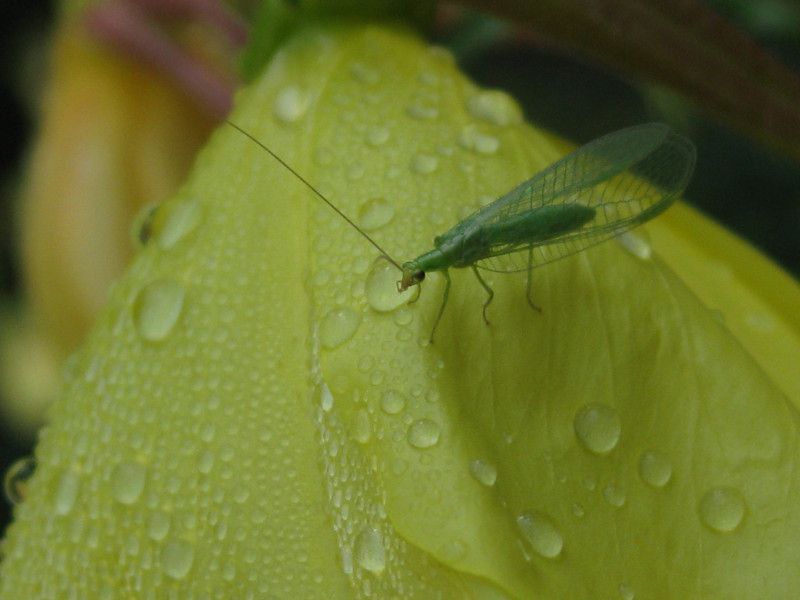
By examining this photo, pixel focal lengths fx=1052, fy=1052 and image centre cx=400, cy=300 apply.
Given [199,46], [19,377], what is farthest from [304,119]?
[19,377]

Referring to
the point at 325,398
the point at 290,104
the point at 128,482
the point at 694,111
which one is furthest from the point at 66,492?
the point at 694,111

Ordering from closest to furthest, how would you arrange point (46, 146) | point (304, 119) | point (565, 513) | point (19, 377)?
point (565, 513), point (304, 119), point (46, 146), point (19, 377)

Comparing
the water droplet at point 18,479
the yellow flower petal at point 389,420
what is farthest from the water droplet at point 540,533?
the water droplet at point 18,479

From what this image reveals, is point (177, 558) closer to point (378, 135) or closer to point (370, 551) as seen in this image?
point (370, 551)

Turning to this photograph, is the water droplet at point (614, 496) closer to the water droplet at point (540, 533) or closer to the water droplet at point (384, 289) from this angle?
the water droplet at point (540, 533)

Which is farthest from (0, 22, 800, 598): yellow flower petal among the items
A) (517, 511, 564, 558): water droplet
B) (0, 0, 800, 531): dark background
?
(0, 0, 800, 531): dark background

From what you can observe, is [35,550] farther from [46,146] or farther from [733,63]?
[46,146]

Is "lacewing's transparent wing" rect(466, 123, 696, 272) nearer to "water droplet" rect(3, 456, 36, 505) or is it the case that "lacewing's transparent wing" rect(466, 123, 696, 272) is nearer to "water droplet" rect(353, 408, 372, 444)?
"water droplet" rect(353, 408, 372, 444)
